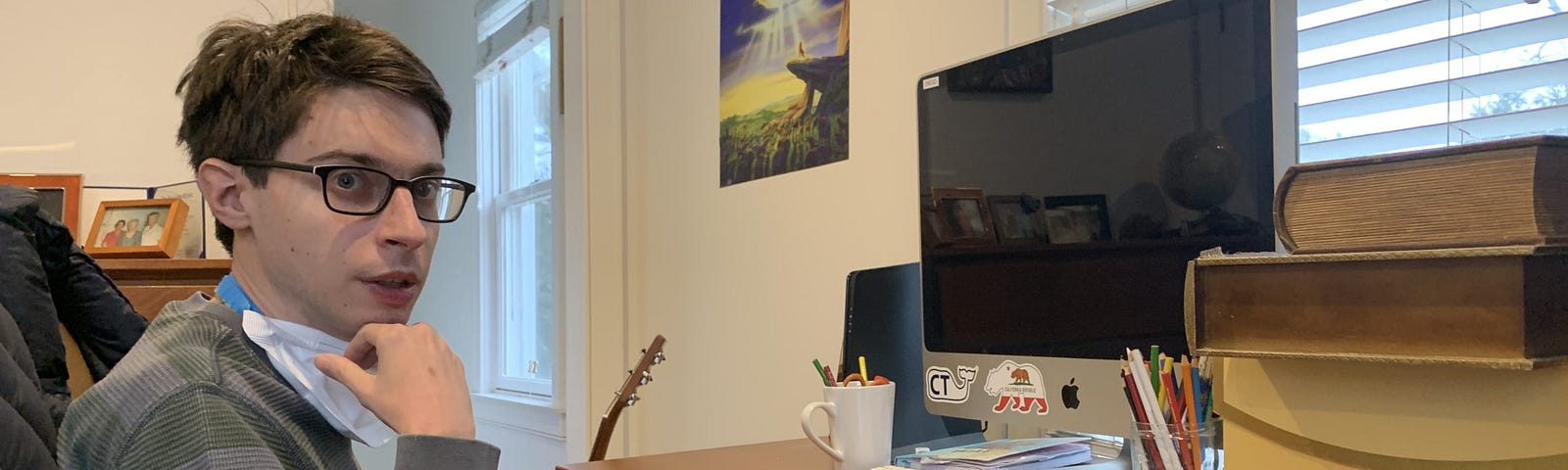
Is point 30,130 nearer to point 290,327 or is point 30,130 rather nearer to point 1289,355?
point 290,327

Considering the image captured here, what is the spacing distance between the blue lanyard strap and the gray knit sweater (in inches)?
1.5

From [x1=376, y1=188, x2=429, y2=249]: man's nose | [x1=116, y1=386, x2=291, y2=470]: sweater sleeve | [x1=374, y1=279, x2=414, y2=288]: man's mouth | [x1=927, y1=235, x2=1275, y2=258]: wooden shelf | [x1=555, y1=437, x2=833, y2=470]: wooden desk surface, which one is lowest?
[x1=555, y1=437, x2=833, y2=470]: wooden desk surface

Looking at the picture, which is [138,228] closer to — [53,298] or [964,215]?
[53,298]

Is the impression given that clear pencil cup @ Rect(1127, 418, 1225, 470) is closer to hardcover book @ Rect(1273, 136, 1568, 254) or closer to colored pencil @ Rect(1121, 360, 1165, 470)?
colored pencil @ Rect(1121, 360, 1165, 470)

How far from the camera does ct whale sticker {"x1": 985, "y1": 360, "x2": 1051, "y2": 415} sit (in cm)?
124

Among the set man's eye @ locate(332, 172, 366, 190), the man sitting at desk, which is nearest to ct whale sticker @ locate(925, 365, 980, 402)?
the man sitting at desk

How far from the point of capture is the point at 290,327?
0.94 metres

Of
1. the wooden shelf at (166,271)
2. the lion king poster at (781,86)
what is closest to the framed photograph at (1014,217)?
the lion king poster at (781,86)

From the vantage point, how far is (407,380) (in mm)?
899

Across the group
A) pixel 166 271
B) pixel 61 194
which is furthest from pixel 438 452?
pixel 61 194

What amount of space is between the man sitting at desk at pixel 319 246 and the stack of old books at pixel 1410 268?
0.59 metres

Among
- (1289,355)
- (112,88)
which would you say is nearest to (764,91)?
(1289,355)

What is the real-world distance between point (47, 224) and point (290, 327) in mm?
1010

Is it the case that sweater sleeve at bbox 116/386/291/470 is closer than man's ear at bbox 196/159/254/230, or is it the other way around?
sweater sleeve at bbox 116/386/291/470
